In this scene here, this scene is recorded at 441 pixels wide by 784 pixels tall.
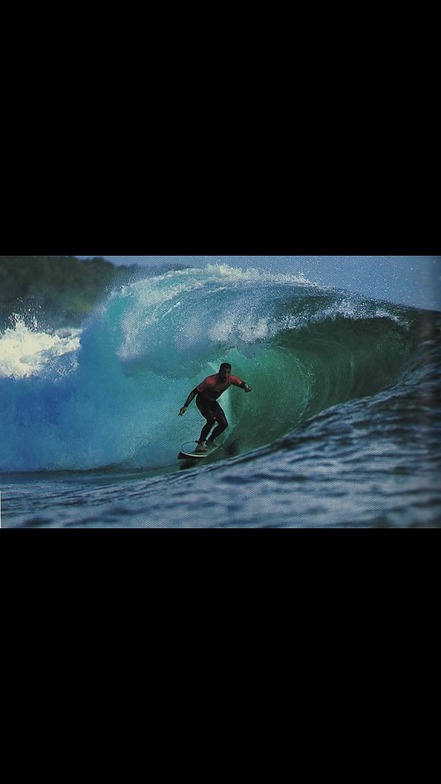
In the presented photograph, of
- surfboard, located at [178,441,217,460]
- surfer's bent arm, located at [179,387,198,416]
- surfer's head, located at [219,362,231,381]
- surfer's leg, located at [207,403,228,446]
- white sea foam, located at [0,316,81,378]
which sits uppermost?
white sea foam, located at [0,316,81,378]

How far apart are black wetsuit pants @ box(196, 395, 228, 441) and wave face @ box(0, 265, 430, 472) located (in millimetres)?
33

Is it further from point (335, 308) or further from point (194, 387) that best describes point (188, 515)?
point (335, 308)

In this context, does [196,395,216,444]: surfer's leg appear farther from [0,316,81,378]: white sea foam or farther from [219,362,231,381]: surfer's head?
[0,316,81,378]: white sea foam

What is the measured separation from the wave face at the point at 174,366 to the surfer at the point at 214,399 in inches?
1.4

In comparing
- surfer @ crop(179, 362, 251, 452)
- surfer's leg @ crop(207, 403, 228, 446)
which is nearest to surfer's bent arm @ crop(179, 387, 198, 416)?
surfer @ crop(179, 362, 251, 452)

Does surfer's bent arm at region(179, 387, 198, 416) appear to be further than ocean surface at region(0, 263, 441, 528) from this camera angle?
Yes

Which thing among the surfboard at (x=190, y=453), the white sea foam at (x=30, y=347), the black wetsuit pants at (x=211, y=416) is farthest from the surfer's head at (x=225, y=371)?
the white sea foam at (x=30, y=347)

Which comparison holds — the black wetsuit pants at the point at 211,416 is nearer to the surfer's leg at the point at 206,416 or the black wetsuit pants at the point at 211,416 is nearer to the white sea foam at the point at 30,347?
the surfer's leg at the point at 206,416

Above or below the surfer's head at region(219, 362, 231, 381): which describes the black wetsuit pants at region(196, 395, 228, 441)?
below

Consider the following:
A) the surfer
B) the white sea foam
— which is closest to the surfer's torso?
the surfer

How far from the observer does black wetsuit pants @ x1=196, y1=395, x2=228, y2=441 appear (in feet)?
9.98

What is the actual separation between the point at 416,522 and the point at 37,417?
1.85 m

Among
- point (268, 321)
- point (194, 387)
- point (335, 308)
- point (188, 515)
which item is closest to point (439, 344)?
point (335, 308)
